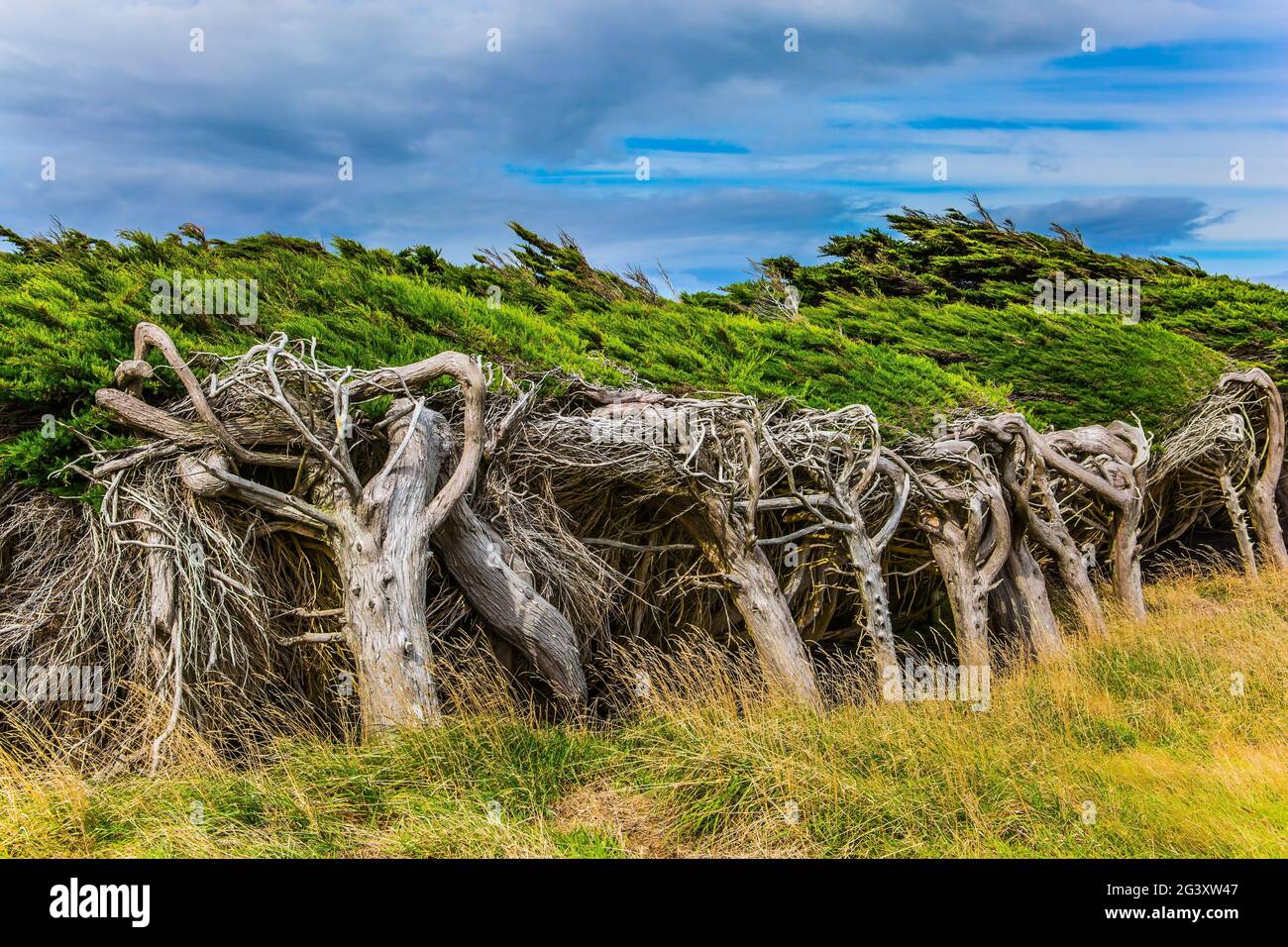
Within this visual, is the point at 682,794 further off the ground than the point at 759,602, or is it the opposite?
the point at 759,602

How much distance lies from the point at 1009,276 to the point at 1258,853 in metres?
17.5

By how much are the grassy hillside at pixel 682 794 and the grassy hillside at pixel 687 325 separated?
8.91 ft

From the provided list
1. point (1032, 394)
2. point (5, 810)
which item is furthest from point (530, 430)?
point (1032, 394)

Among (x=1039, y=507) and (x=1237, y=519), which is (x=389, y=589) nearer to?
(x=1039, y=507)

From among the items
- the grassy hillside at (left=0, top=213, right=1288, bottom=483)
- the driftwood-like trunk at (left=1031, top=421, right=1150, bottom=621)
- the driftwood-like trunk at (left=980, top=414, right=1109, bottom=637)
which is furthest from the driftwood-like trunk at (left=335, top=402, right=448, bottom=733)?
the driftwood-like trunk at (left=1031, top=421, right=1150, bottom=621)

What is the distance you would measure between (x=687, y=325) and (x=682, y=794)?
7.81m

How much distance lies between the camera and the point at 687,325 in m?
12.2

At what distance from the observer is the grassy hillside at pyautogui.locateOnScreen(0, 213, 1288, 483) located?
7.42 m

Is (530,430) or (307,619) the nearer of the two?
(307,619)

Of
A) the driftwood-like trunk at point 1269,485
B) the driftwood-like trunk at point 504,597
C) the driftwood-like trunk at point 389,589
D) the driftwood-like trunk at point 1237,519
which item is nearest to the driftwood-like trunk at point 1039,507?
the driftwood-like trunk at point 1237,519

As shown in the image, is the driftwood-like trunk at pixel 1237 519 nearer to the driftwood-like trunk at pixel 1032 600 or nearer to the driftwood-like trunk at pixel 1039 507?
the driftwood-like trunk at pixel 1039 507

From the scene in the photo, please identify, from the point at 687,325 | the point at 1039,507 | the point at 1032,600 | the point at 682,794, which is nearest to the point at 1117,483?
the point at 1039,507

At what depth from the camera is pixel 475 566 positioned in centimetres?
661
